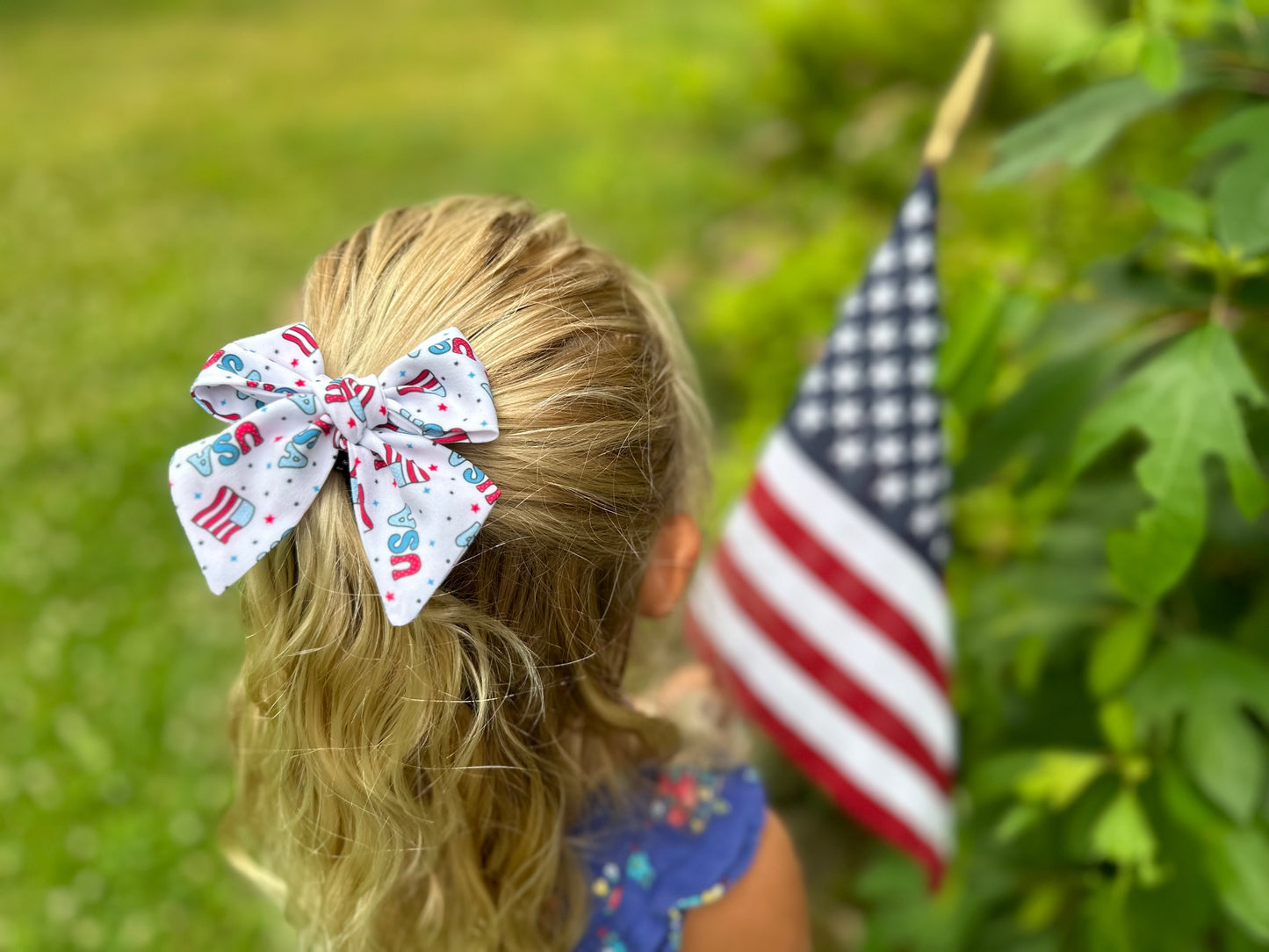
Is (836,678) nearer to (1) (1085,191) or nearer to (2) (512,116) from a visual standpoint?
(1) (1085,191)

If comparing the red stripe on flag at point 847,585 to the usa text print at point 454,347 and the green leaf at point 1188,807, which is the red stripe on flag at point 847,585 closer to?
the green leaf at point 1188,807

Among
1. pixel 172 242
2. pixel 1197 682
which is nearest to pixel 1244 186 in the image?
pixel 1197 682

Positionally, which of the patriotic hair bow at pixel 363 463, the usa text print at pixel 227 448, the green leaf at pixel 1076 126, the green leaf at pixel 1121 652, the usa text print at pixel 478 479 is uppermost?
the usa text print at pixel 227 448

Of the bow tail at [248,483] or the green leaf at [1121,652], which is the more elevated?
the bow tail at [248,483]

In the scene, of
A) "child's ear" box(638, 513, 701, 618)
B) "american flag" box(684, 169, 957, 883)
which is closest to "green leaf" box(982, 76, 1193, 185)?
"american flag" box(684, 169, 957, 883)

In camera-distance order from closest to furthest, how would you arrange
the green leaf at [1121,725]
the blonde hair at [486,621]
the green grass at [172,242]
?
the blonde hair at [486,621]
the green leaf at [1121,725]
the green grass at [172,242]

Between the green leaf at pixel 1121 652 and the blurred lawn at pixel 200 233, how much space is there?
572 mm

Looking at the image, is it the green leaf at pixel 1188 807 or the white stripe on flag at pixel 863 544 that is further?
the white stripe on flag at pixel 863 544

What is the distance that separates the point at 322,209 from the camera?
5570 millimetres

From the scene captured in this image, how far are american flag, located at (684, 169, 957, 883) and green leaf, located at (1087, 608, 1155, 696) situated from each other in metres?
0.31

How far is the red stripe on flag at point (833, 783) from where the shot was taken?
1857mm

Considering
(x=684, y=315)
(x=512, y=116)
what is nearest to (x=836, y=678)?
(x=684, y=315)

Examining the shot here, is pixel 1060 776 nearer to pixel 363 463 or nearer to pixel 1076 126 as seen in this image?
pixel 1076 126

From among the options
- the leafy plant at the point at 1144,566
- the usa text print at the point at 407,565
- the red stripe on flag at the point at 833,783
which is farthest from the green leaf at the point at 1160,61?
the red stripe on flag at the point at 833,783
